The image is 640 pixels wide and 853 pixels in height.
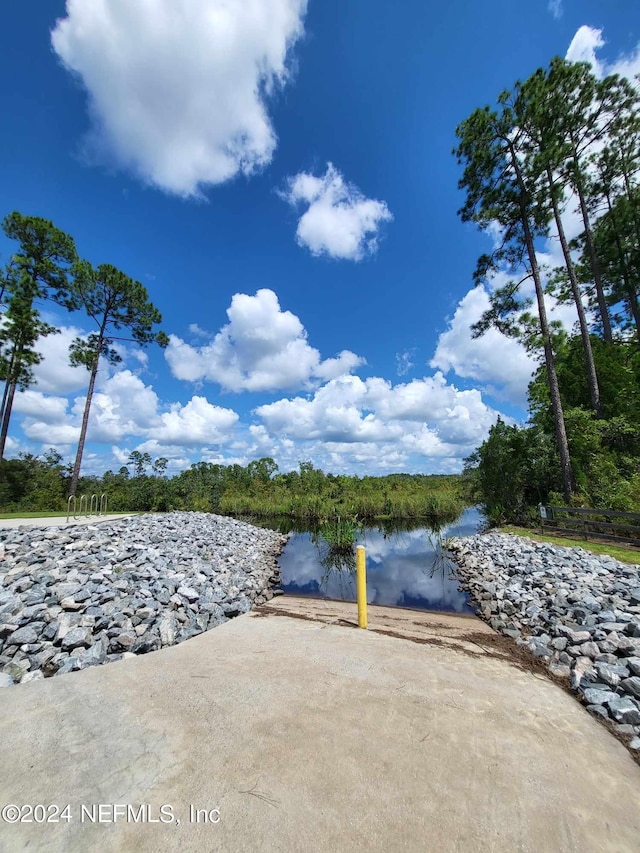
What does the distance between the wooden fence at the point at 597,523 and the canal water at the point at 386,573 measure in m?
3.46

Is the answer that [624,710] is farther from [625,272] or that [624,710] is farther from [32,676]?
[625,272]

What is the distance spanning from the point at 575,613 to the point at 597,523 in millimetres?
4991

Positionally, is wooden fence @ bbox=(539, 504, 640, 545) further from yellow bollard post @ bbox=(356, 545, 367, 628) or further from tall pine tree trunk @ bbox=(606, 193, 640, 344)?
tall pine tree trunk @ bbox=(606, 193, 640, 344)

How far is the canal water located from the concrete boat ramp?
474 cm

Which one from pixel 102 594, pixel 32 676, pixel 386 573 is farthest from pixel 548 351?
pixel 32 676

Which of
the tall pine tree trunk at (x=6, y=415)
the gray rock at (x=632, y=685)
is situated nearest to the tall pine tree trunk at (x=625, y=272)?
the gray rock at (x=632, y=685)

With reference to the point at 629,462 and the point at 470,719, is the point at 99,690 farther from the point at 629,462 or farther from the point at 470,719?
the point at 629,462

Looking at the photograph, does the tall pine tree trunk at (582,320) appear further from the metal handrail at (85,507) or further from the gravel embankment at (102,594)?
the metal handrail at (85,507)

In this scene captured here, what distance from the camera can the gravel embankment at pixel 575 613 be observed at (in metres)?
2.99

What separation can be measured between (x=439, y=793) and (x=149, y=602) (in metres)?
4.23

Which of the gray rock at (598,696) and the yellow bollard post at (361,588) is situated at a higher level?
the yellow bollard post at (361,588)

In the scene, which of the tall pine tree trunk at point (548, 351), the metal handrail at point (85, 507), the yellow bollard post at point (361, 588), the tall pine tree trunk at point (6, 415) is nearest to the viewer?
the yellow bollard post at point (361, 588)

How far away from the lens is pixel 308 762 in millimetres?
1992

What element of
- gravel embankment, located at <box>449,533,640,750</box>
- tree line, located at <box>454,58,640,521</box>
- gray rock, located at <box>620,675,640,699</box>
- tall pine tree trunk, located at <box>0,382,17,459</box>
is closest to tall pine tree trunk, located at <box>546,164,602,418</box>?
tree line, located at <box>454,58,640,521</box>
